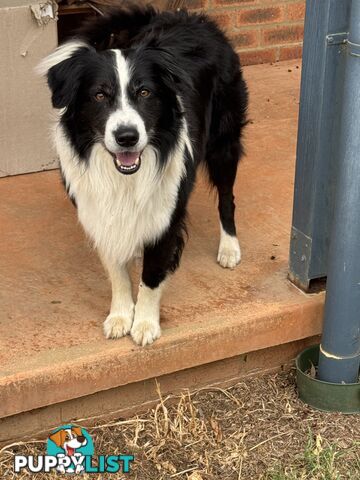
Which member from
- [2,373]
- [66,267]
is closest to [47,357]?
[2,373]

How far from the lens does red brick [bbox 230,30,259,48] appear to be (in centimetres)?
585

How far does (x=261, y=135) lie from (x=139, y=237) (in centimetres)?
200

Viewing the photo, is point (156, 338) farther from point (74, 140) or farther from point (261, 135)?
point (261, 135)

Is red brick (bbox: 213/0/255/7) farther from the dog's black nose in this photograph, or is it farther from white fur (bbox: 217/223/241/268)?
the dog's black nose

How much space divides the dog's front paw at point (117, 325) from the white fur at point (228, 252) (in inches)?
25.2

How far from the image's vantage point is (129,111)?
110 inches

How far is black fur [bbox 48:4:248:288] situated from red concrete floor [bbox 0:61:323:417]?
0.23 m

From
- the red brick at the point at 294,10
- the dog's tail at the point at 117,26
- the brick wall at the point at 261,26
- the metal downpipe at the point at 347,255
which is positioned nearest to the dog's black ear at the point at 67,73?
the dog's tail at the point at 117,26

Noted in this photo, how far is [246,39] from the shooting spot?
591 cm

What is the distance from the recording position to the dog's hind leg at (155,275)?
3211mm

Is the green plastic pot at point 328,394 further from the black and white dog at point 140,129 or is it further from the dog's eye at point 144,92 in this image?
the dog's eye at point 144,92

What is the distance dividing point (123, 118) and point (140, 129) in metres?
0.07

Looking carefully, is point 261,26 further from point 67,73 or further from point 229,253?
point 67,73

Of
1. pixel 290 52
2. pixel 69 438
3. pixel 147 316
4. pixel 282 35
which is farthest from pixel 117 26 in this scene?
pixel 290 52
